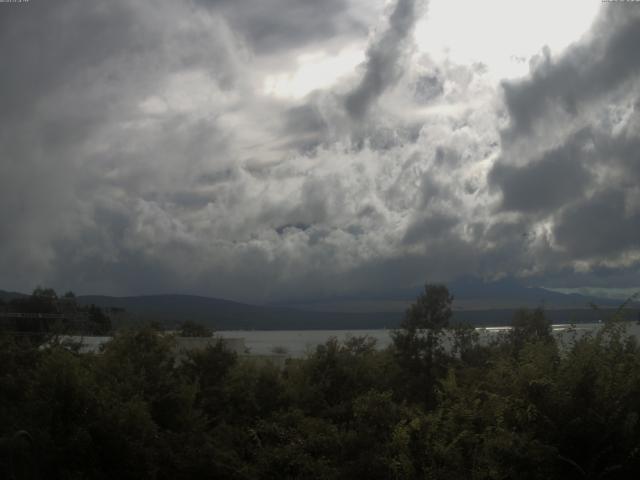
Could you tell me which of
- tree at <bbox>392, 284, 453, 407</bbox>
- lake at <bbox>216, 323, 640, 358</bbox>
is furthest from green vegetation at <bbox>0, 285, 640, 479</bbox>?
tree at <bbox>392, 284, 453, 407</bbox>

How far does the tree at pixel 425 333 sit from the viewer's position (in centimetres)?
3312

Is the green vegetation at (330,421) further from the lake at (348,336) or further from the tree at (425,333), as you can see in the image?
the tree at (425,333)

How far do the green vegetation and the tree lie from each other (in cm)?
1474

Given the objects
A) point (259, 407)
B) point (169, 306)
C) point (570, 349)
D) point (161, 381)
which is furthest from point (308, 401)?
point (169, 306)

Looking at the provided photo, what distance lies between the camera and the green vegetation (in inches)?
407

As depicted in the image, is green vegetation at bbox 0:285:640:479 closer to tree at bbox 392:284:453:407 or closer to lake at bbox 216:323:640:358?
lake at bbox 216:323:640:358

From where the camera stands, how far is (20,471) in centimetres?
1103

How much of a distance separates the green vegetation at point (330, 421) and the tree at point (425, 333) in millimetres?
14742

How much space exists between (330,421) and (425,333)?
80.7 ft

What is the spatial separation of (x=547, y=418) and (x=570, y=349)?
1.82 meters

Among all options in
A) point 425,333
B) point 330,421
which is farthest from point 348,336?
point 425,333

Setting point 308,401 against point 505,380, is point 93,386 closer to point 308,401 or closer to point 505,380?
point 308,401

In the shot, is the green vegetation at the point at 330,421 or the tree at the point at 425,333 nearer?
the green vegetation at the point at 330,421

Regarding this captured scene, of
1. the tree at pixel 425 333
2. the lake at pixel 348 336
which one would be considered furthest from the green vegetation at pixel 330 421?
the tree at pixel 425 333
